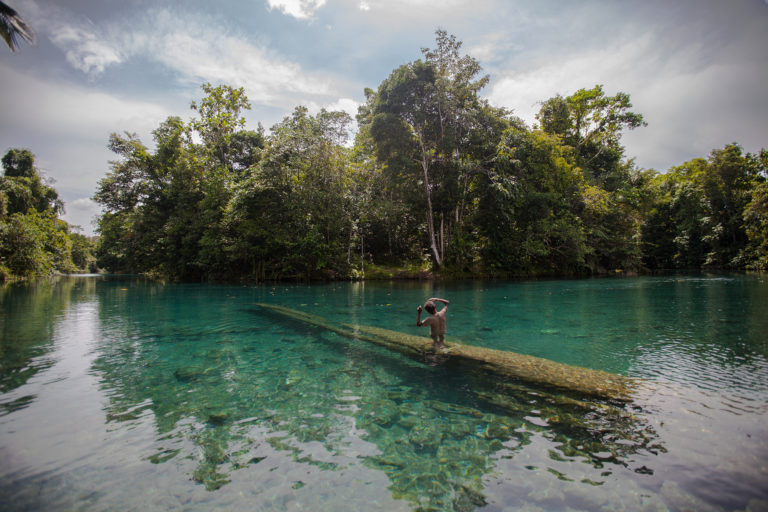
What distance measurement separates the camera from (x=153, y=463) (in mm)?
3723

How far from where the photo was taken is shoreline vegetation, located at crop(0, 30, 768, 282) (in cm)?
2934

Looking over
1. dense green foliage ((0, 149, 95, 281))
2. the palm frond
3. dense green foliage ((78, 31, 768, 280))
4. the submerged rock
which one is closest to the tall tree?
dense green foliage ((78, 31, 768, 280))

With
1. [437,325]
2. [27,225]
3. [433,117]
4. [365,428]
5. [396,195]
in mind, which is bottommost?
[365,428]

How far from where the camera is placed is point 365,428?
4.54m

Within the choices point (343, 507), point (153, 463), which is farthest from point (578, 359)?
point (153, 463)

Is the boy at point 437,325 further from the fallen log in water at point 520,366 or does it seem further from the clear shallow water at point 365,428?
the clear shallow water at point 365,428

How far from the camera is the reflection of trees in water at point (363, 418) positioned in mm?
3684

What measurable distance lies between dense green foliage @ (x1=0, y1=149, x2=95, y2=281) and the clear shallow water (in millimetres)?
32679

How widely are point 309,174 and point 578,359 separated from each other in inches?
1053

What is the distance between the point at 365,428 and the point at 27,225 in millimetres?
42895

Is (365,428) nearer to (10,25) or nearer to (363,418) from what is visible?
(363,418)

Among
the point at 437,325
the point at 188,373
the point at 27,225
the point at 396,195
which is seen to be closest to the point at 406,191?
the point at 396,195

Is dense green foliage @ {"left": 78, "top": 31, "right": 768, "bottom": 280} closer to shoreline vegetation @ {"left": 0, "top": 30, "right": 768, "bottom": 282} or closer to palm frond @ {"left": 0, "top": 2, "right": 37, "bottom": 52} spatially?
shoreline vegetation @ {"left": 0, "top": 30, "right": 768, "bottom": 282}

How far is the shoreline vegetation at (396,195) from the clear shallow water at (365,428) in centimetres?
2176
